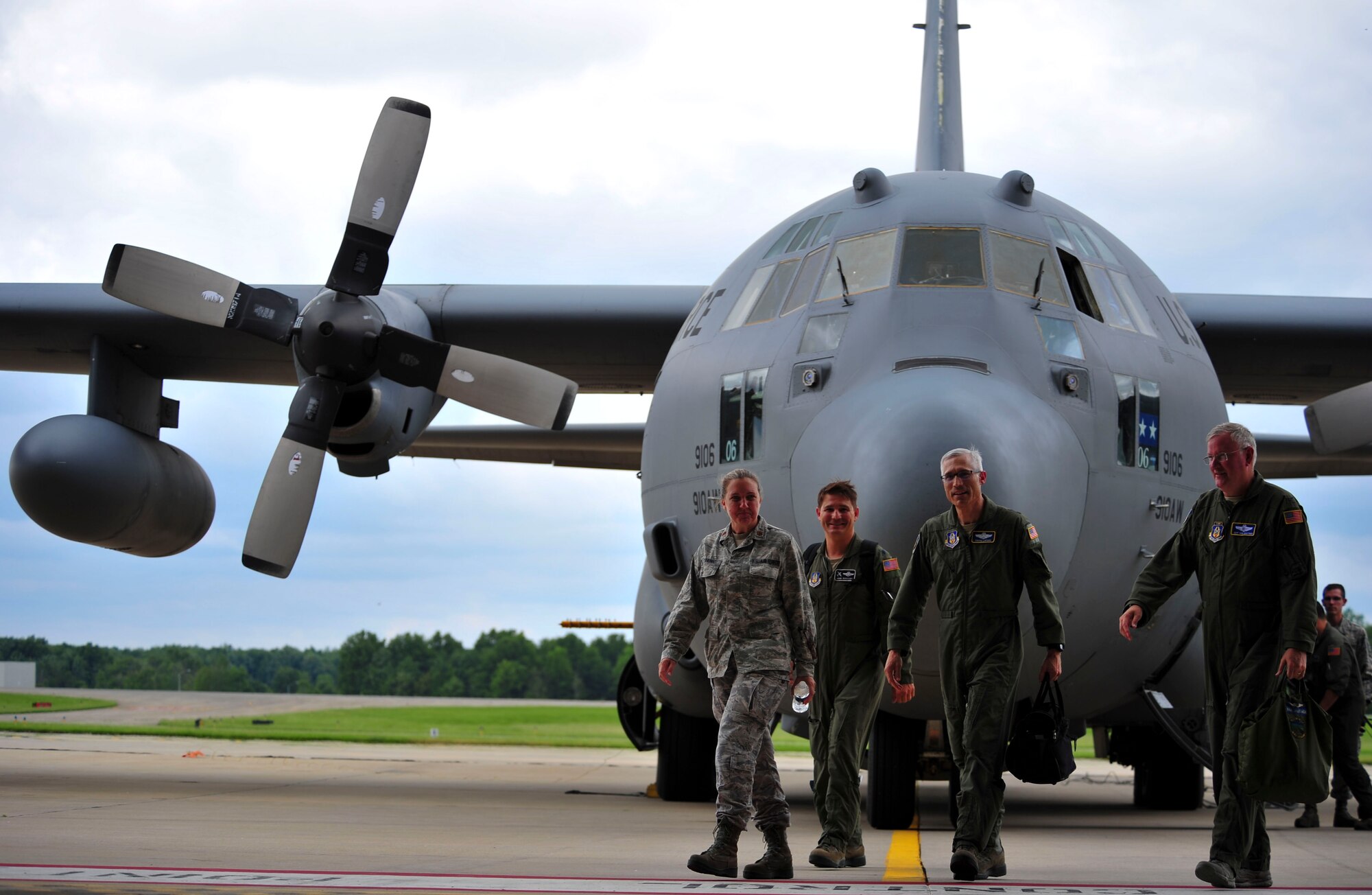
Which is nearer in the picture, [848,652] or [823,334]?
[848,652]

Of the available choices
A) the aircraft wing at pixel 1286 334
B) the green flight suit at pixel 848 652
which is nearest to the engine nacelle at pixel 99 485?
the green flight suit at pixel 848 652

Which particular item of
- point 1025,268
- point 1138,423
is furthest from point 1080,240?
point 1138,423

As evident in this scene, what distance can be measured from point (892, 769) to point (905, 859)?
164 centimetres

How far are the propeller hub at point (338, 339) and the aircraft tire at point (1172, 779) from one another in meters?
6.31

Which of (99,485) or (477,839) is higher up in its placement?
(99,485)

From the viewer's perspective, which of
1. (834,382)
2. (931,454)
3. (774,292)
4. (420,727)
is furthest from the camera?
(420,727)

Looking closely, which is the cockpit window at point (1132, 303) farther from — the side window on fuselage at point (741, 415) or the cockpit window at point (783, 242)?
the side window on fuselage at point (741, 415)

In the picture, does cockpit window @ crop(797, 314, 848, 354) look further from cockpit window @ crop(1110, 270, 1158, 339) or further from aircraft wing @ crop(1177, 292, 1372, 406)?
aircraft wing @ crop(1177, 292, 1372, 406)

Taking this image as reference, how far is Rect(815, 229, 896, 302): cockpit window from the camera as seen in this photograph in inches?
316

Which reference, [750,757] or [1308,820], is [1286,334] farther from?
[750,757]

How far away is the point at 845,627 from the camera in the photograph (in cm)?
613

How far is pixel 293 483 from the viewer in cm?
1015

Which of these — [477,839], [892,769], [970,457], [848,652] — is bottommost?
[477,839]

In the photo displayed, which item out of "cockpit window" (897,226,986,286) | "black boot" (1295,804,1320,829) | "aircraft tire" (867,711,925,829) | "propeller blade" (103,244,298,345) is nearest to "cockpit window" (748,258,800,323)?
"cockpit window" (897,226,986,286)
